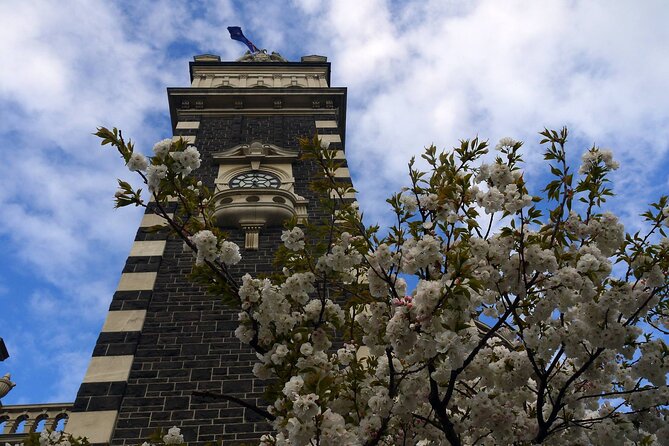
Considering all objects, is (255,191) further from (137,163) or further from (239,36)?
(239,36)

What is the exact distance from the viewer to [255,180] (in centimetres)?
1283

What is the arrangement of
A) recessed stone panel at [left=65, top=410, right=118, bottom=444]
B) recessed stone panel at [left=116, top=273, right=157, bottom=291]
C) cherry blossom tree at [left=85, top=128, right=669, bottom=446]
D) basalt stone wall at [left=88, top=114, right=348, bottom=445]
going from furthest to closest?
recessed stone panel at [left=116, top=273, right=157, bottom=291]
basalt stone wall at [left=88, top=114, right=348, bottom=445]
recessed stone panel at [left=65, top=410, right=118, bottom=444]
cherry blossom tree at [left=85, top=128, right=669, bottom=446]

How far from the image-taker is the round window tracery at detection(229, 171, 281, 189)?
12633mm

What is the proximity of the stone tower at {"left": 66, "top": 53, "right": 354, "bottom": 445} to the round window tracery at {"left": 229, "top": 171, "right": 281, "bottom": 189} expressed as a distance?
0.09 ft

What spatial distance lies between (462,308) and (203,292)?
574 cm

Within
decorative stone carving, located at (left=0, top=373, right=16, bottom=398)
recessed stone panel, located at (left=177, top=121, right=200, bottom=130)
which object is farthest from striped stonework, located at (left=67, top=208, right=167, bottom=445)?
recessed stone panel, located at (left=177, top=121, right=200, bottom=130)

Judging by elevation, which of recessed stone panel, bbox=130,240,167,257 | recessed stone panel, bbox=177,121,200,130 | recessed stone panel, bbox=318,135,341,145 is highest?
recessed stone panel, bbox=177,121,200,130

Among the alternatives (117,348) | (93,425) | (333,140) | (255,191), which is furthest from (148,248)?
(333,140)

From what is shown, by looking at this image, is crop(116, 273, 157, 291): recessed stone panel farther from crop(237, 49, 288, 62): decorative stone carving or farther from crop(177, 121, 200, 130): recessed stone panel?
crop(237, 49, 288, 62): decorative stone carving

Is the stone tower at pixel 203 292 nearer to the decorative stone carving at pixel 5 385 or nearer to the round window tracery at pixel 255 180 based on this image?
the round window tracery at pixel 255 180

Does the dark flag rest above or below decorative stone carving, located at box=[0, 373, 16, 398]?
above

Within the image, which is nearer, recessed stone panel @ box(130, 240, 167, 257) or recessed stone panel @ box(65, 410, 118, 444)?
recessed stone panel @ box(65, 410, 118, 444)

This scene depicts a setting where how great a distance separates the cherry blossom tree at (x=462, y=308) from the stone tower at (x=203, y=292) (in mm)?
941

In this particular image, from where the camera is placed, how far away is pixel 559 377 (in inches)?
236
